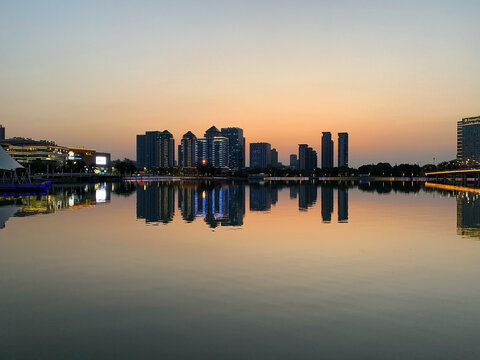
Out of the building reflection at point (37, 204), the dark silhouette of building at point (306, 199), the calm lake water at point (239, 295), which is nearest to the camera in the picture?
the calm lake water at point (239, 295)

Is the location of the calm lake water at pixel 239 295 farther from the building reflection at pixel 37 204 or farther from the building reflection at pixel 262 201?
the building reflection at pixel 262 201

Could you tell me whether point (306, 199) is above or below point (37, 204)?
below

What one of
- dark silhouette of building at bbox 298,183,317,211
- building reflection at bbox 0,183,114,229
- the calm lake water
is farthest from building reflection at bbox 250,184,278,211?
the calm lake water

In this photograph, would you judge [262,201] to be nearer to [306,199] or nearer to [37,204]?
[306,199]

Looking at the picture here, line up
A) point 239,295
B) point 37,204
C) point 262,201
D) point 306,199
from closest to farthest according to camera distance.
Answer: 1. point 239,295
2. point 37,204
3. point 262,201
4. point 306,199

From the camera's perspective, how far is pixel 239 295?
1445cm

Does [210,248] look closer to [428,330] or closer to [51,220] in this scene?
[428,330]

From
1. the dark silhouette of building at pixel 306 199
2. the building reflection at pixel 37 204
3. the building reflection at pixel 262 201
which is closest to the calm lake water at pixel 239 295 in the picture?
the building reflection at pixel 37 204

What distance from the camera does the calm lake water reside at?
33.6 feet

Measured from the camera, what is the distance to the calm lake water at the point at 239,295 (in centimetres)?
1024

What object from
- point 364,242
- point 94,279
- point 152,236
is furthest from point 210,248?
point 364,242

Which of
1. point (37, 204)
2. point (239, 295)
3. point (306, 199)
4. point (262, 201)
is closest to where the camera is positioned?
point (239, 295)

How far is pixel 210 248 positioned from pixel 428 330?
558 inches

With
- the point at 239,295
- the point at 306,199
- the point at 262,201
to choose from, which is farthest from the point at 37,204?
the point at 239,295
